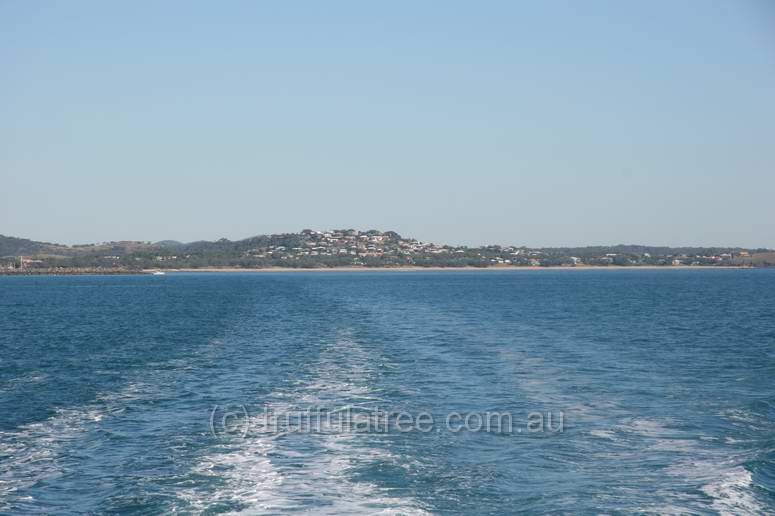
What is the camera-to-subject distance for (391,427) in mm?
20422

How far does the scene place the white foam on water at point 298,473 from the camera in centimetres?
1433

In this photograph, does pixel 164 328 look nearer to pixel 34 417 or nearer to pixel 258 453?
pixel 34 417

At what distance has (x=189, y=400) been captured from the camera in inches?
971

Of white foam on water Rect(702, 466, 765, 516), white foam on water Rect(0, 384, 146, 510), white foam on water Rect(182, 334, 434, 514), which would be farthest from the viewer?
white foam on water Rect(0, 384, 146, 510)

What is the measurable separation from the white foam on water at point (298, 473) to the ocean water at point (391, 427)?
0.06 meters

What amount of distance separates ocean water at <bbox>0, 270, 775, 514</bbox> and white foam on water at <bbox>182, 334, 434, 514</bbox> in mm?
55

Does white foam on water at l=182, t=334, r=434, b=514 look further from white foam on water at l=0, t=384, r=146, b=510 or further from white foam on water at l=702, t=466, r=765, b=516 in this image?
white foam on water at l=702, t=466, r=765, b=516

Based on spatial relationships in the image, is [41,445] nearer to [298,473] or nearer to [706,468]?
[298,473]

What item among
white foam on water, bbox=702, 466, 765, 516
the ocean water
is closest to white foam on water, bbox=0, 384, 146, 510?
the ocean water

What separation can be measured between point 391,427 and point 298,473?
14.9 ft

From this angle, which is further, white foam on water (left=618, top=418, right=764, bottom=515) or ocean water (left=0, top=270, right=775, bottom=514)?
ocean water (left=0, top=270, right=775, bottom=514)

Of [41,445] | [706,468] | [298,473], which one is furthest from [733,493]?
[41,445]

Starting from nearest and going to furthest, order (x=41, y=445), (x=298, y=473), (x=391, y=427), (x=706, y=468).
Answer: (x=298, y=473), (x=706, y=468), (x=41, y=445), (x=391, y=427)

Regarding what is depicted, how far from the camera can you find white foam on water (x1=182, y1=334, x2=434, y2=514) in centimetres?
1433
